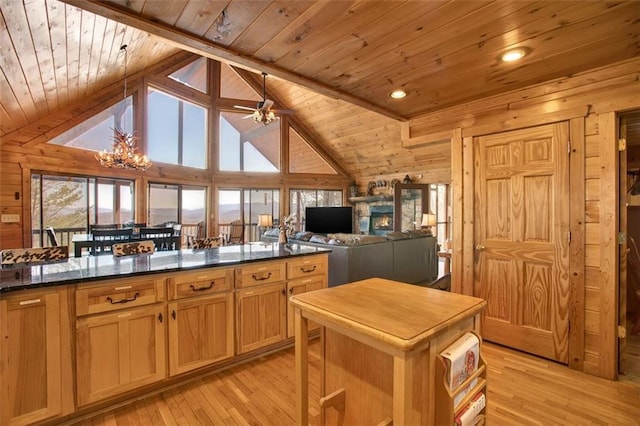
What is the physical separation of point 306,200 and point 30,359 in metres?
7.41

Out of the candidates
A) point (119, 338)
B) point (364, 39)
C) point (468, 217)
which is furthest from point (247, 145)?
point (119, 338)

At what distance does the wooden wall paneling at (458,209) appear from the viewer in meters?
3.21

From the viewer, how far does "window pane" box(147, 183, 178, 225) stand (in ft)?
22.2

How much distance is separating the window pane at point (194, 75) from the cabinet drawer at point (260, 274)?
6545mm

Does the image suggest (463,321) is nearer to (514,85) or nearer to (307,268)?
(307,268)

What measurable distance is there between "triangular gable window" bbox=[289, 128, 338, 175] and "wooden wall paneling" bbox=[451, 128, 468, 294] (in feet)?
18.7

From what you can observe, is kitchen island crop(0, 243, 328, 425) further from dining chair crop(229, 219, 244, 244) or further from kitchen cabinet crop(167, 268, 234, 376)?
dining chair crop(229, 219, 244, 244)

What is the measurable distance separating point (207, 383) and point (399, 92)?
2.96m

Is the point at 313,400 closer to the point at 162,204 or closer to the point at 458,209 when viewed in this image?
the point at 458,209

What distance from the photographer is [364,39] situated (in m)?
1.95

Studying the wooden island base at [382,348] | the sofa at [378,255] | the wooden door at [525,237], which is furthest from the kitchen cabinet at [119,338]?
the wooden door at [525,237]

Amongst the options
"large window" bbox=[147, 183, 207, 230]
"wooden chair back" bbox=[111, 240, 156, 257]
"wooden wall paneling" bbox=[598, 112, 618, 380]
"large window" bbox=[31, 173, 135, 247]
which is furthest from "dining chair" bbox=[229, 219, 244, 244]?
"wooden wall paneling" bbox=[598, 112, 618, 380]

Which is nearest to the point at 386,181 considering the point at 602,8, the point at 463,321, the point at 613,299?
the point at 613,299

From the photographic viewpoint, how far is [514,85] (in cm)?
273
